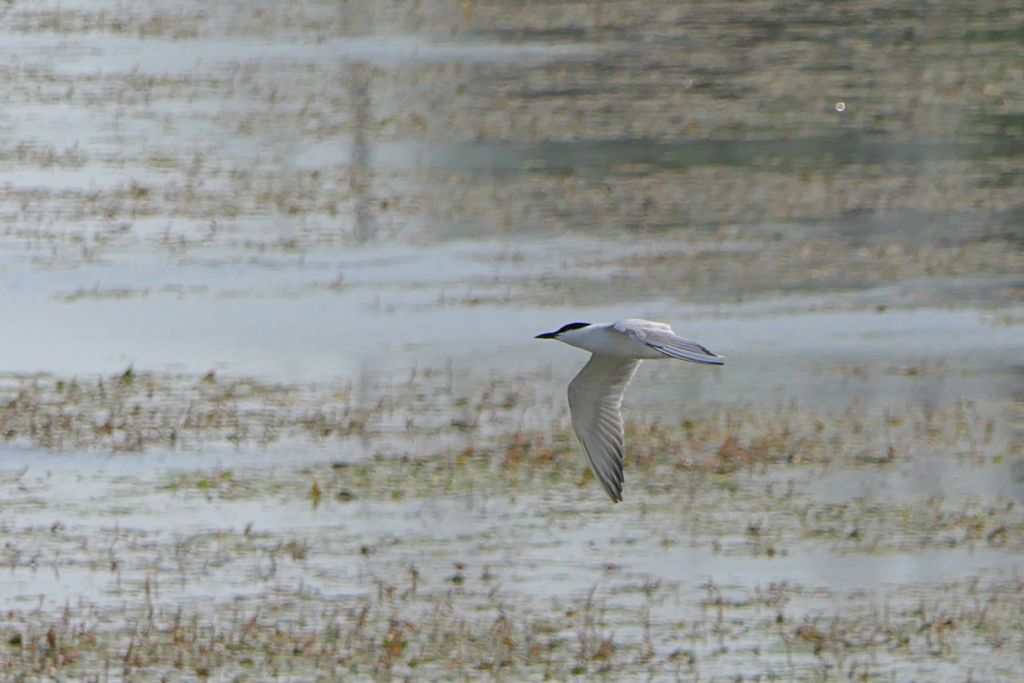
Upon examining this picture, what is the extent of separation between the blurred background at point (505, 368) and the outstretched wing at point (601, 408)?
407mm

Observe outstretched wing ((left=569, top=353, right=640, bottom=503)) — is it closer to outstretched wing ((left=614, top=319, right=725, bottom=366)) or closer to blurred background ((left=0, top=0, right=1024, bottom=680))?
blurred background ((left=0, top=0, right=1024, bottom=680))

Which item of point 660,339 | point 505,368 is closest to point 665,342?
point 660,339

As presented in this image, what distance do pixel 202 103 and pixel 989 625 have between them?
1448cm

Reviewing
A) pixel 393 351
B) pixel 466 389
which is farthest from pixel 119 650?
pixel 393 351

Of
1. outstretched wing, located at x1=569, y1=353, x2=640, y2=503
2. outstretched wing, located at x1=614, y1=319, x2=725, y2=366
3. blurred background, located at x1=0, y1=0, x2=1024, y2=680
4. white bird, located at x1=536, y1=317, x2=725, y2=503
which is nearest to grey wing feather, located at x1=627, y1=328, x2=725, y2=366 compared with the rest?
outstretched wing, located at x1=614, y1=319, x2=725, y2=366

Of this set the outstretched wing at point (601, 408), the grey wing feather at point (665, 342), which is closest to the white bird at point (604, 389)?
the outstretched wing at point (601, 408)

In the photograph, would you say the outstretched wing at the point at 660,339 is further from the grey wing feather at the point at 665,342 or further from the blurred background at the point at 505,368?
the blurred background at the point at 505,368

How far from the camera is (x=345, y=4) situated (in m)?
30.3

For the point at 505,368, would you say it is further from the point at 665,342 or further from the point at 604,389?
the point at 665,342

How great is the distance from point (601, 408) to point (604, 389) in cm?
9

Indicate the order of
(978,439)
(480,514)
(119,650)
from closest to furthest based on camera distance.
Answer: (119,650)
(480,514)
(978,439)

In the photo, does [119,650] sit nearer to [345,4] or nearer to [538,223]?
[538,223]

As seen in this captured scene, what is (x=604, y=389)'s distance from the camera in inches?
362

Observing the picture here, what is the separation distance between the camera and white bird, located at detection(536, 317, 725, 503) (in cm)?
878
